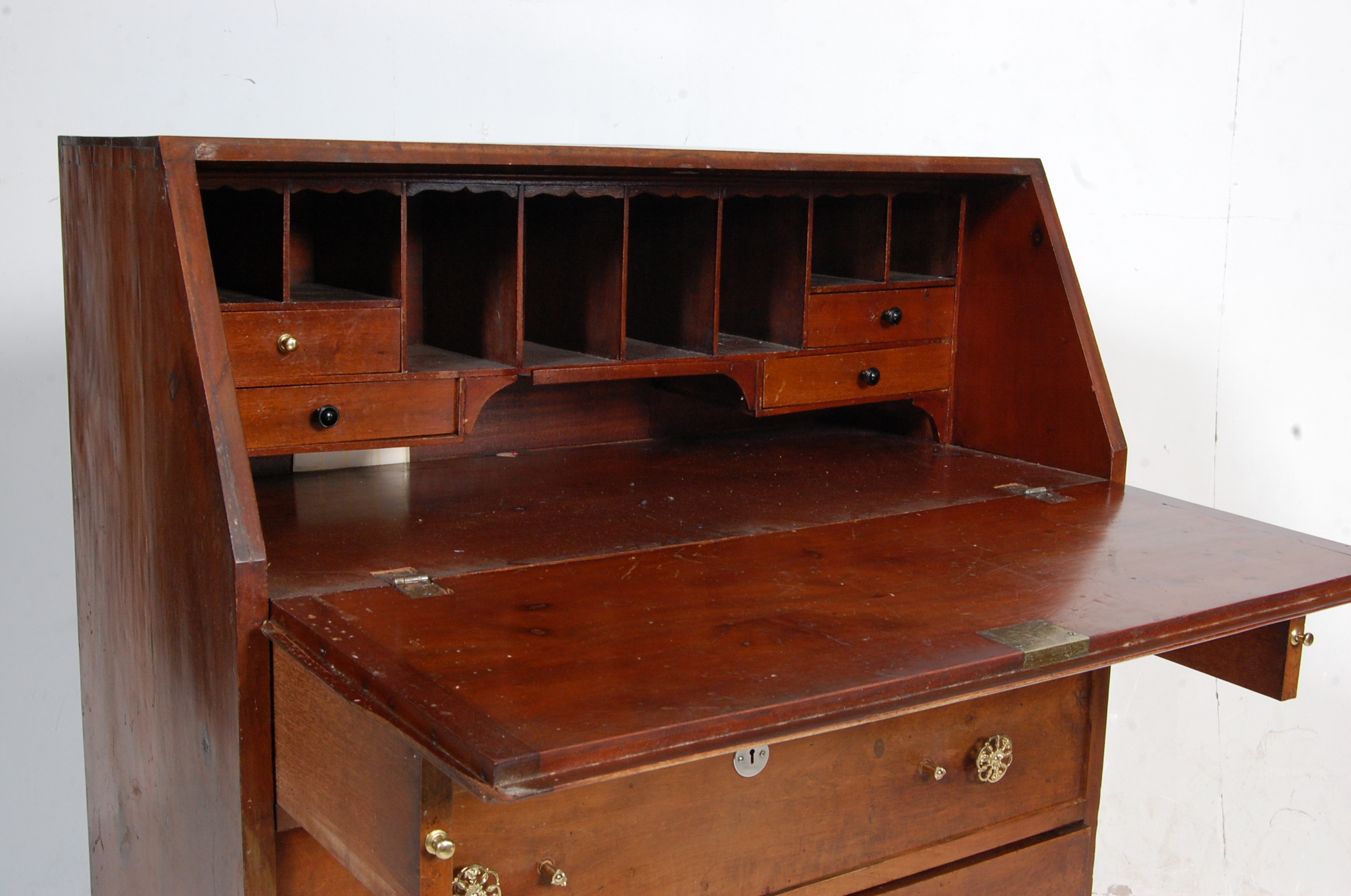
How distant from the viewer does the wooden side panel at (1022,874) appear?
1.80 m

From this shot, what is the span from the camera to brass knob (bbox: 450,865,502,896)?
131cm

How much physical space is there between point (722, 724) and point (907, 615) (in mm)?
346

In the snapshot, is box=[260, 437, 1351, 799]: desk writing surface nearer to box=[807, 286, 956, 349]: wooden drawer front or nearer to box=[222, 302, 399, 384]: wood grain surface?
box=[222, 302, 399, 384]: wood grain surface

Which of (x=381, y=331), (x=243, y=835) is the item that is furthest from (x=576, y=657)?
(x=381, y=331)

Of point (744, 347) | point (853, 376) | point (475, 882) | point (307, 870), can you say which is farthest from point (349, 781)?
point (853, 376)

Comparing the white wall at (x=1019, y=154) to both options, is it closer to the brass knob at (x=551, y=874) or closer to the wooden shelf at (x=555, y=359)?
the wooden shelf at (x=555, y=359)

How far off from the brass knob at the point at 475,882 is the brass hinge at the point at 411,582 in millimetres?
283

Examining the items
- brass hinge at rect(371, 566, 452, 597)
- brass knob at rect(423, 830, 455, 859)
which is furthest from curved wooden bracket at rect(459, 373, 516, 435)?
brass knob at rect(423, 830, 455, 859)

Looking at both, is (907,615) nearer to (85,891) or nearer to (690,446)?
(690,446)

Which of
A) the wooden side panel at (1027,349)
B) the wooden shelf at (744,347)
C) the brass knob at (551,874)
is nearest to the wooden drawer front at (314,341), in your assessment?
the wooden shelf at (744,347)

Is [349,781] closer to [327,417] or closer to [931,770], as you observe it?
[327,417]

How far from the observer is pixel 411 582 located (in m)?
1.48

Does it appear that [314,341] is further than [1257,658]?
No

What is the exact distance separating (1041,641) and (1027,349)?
93 centimetres
